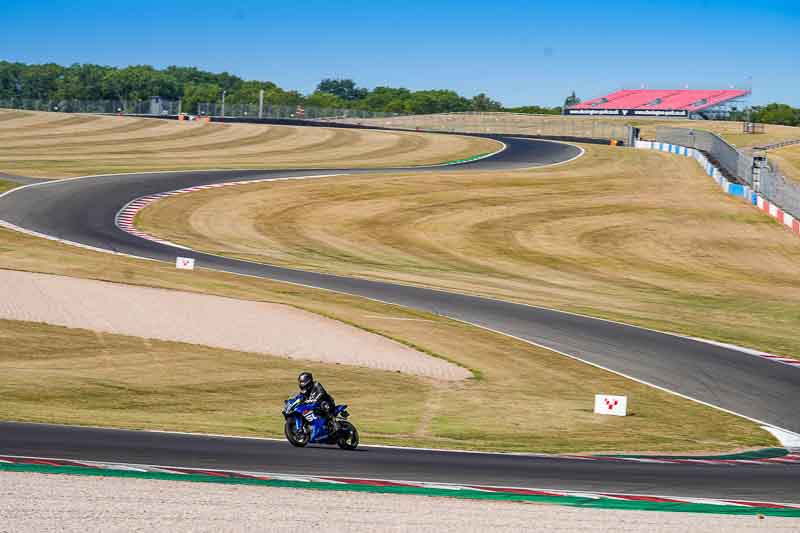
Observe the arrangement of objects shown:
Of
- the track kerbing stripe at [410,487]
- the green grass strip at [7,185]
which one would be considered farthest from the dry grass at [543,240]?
the track kerbing stripe at [410,487]

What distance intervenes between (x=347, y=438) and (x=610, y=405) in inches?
287

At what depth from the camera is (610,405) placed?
22.0 metres

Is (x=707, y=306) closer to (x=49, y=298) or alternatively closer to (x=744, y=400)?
(x=744, y=400)

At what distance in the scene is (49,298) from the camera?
28125mm

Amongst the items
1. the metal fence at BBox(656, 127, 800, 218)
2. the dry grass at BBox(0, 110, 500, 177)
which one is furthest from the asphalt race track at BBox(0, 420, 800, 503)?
the dry grass at BBox(0, 110, 500, 177)

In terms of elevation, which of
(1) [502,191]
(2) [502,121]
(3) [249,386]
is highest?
(2) [502,121]

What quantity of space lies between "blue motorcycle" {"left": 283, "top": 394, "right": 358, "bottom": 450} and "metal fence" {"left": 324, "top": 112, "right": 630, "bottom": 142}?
10250 cm

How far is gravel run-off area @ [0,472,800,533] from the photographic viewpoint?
38.8ft

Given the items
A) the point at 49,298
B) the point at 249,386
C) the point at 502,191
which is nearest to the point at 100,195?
the point at 502,191

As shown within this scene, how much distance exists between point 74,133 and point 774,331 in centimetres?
7773

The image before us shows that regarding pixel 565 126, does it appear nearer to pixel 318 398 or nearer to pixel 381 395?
pixel 381 395

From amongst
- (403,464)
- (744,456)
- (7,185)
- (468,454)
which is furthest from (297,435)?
(7,185)

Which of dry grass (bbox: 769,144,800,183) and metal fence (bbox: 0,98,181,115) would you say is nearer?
dry grass (bbox: 769,144,800,183)

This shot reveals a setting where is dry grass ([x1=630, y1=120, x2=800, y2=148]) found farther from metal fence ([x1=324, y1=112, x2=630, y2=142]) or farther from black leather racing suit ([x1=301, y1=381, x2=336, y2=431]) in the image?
black leather racing suit ([x1=301, y1=381, x2=336, y2=431])
